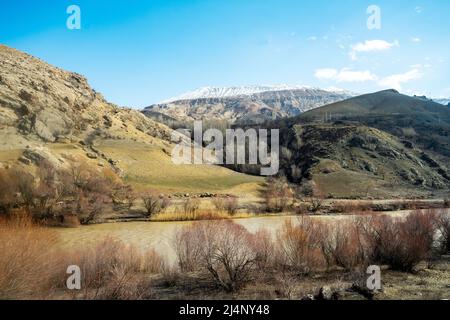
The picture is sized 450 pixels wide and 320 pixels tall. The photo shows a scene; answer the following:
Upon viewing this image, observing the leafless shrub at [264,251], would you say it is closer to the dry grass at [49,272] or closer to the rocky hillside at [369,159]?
the dry grass at [49,272]

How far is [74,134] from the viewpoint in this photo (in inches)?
3558

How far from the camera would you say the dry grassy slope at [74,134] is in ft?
232

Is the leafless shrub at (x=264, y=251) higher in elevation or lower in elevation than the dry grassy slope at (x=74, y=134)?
lower

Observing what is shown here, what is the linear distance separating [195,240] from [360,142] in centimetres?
10360

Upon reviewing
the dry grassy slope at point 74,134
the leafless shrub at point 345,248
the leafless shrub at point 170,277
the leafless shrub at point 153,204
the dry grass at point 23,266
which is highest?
the dry grassy slope at point 74,134

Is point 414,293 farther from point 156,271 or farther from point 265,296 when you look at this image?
point 156,271

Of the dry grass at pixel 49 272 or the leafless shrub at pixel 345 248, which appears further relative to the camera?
the leafless shrub at pixel 345 248

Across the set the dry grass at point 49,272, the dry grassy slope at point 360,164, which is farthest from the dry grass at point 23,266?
the dry grassy slope at point 360,164

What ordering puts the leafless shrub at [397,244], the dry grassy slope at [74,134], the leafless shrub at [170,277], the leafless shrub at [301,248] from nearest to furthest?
the leafless shrub at [170,277]
the leafless shrub at [301,248]
the leafless shrub at [397,244]
the dry grassy slope at [74,134]

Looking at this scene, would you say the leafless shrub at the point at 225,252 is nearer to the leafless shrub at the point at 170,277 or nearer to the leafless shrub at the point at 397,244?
the leafless shrub at the point at 170,277

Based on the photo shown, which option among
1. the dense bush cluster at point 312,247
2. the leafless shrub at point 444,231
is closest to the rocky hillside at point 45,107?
the dense bush cluster at point 312,247

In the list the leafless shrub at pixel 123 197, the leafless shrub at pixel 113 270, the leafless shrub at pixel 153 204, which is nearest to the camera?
the leafless shrub at pixel 113 270

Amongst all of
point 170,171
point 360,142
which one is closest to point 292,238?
point 170,171

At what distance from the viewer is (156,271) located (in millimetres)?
18156
